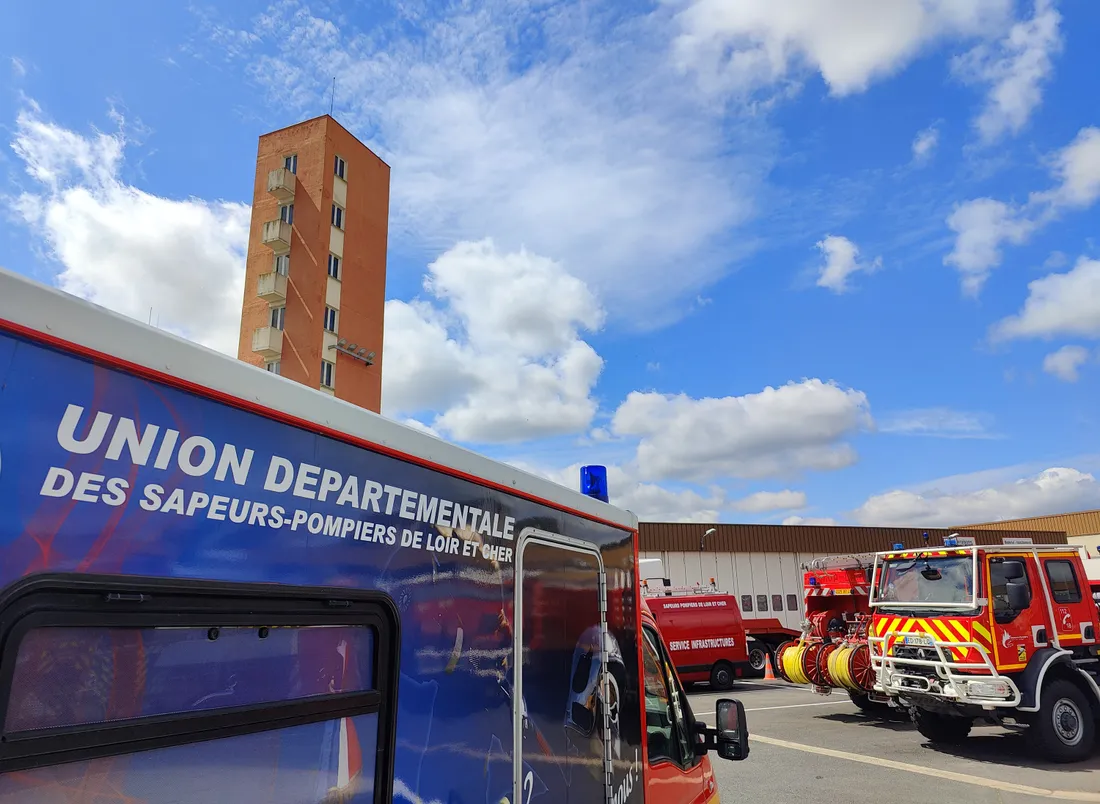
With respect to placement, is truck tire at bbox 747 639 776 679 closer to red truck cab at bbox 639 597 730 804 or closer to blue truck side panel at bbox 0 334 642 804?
red truck cab at bbox 639 597 730 804

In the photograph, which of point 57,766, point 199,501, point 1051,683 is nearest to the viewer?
point 57,766

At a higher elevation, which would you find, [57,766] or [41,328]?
[41,328]

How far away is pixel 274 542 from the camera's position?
1.81 m

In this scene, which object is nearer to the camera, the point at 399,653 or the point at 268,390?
the point at 268,390

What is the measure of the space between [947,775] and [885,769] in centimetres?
70

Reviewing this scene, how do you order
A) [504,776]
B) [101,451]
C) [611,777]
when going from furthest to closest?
[611,777]
[504,776]
[101,451]

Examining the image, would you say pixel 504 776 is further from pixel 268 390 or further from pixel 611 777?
pixel 268 390

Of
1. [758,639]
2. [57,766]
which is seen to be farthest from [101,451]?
[758,639]

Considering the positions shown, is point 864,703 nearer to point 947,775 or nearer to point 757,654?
point 947,775

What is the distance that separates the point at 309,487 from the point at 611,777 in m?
2.21

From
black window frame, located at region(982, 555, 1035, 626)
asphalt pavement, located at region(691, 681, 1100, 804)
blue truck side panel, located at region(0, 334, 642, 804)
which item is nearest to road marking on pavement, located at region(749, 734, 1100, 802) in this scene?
asphalt pavement, located at region(691, 681, 1100, 804)

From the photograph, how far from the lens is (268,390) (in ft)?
6.08

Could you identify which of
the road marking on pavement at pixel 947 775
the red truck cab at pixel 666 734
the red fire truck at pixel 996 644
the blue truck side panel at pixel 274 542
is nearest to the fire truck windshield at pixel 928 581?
the red fire truck at pixel 996 644

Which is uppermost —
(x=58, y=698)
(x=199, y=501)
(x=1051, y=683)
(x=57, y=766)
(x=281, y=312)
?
(x=281, y=312)
